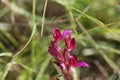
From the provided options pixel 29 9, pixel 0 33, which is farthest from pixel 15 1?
pixel 0 33

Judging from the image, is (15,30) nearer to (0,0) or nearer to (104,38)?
(0,0)

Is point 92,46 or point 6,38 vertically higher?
point 6,38

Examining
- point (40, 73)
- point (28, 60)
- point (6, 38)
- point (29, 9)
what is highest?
point (29, 9)

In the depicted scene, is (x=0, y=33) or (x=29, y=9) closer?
(x=0, y=33)

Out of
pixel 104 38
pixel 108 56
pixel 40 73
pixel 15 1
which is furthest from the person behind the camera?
pixel 15 1

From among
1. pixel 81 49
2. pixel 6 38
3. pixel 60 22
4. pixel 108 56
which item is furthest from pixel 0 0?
pixel 108 56

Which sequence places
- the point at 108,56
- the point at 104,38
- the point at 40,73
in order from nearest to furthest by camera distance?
the point at 40,73
the point at 108,56
the point at 104,38
